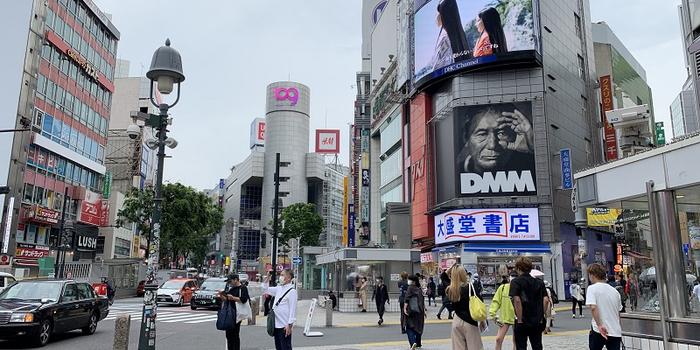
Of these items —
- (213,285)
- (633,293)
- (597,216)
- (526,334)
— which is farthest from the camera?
(597,216)

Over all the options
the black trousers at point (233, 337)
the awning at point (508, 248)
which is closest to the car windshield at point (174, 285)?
the awning at point (508, 248)

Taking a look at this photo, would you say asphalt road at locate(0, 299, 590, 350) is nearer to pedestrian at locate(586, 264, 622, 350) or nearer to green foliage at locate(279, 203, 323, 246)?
pedestrian at locate(586, 264, 622, 350)

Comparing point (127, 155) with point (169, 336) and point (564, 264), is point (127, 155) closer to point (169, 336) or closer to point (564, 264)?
point (564, 264)

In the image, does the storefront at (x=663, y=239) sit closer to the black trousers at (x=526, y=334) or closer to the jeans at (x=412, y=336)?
the black trousers at (x=526, y=334)

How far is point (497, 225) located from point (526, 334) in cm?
2895

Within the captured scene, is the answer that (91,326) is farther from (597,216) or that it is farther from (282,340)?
(597,216)

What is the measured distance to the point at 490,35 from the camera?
3825 centimetres

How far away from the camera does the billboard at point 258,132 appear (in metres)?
136

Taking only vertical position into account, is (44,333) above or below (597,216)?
below

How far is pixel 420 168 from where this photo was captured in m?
43.7

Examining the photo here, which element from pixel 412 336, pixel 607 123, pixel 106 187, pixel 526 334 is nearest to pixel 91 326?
pixel 412 336

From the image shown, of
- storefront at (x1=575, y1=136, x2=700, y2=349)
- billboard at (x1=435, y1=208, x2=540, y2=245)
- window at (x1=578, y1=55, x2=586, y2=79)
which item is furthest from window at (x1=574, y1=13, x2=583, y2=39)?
storefront at (x1=575, y1=136, x2=700, y2=349)

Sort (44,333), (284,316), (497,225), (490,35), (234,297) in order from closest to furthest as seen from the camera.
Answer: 1. (284,316)
2. (234,297)
3. (44,333)
4. (497,225)
5. (490,35)

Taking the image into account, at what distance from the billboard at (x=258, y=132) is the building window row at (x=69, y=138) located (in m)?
82.7
